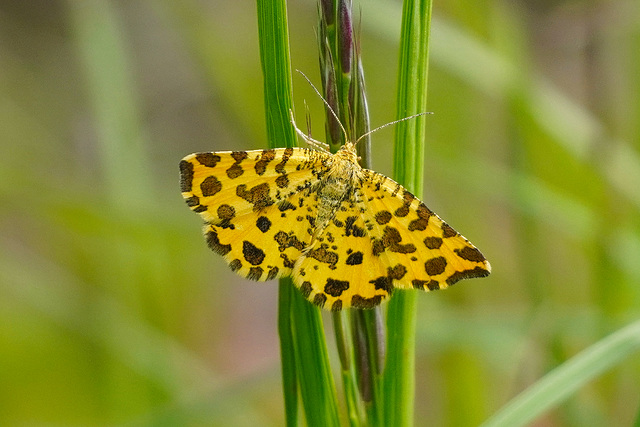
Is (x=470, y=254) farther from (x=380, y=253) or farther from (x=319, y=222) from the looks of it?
(x=319, y=222)

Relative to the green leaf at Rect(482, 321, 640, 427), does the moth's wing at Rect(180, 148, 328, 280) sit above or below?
above

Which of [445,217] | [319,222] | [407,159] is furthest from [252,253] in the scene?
[445,217]

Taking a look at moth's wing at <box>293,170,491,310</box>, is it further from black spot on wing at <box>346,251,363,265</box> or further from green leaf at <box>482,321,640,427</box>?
green leaf at <box>482,321,640,427</box>

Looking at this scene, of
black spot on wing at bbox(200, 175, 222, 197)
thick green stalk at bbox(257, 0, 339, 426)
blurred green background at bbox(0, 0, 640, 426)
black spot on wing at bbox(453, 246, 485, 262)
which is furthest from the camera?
blurred green background at bbox(0, 0, 640, 426)

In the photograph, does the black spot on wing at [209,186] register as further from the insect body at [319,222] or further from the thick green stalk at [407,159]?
the thick green stalk at [407,159]

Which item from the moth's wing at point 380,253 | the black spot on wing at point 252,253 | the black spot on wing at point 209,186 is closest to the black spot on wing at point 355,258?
the moth's wing at point 380,253

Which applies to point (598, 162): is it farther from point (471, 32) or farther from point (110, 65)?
point (110, 65)

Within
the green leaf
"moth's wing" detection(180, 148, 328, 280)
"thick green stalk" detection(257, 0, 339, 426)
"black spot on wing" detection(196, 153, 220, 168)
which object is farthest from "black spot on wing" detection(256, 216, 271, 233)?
the green leaf

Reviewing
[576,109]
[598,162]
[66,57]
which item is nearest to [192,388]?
[598,162]
